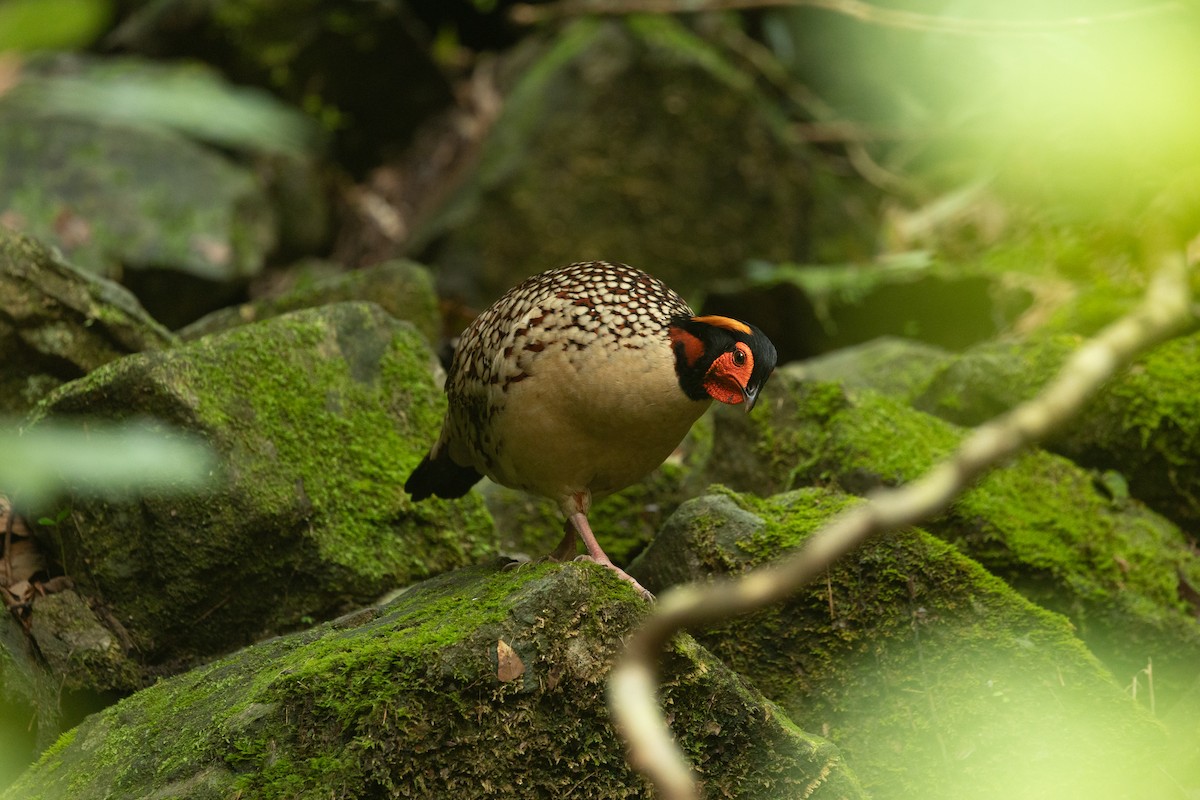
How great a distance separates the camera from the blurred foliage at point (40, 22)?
3.91ft

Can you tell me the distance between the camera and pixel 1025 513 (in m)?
4.67

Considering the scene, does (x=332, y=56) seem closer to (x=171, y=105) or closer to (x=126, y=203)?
(x=126, y=203)

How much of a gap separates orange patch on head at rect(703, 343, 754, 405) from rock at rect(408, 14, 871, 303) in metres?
5.48

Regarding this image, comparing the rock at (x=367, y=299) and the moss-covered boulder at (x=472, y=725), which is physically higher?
the rock at (x=367, y=299)

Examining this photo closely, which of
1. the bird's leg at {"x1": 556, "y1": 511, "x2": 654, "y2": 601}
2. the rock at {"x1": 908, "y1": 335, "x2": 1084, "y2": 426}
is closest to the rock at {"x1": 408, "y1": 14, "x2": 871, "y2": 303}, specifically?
the rock at {"x1": 908, "y1": 335, "x2": 1084, "y2": 426}

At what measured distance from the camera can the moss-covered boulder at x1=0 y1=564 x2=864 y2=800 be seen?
3.01 m

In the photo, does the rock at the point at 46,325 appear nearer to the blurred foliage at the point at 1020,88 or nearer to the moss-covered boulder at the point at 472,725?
the moss-covered boulder at the point at 472,725

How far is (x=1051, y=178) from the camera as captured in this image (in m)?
8.40

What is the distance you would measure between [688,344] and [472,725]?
144 centimetres

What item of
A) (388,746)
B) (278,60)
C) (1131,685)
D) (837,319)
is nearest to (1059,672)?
(1131,685)

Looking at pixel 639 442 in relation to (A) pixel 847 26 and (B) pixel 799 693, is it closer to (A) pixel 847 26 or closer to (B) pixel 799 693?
(B) pixel 799 693

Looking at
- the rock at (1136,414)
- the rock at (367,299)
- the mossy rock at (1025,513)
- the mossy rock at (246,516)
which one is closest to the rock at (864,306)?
the rock at (1136,414)

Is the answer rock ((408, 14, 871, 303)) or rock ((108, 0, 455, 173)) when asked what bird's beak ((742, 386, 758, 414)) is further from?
rock ((108, 0, 455, 173))

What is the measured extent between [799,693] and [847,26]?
8738 mm
